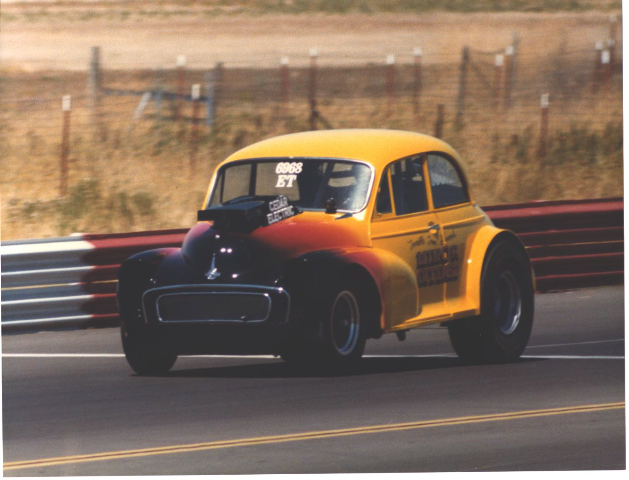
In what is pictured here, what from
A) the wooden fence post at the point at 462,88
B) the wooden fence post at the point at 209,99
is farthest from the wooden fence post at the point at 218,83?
the wooden fence post at the point at 462,88

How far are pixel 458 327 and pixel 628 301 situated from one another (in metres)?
1.30

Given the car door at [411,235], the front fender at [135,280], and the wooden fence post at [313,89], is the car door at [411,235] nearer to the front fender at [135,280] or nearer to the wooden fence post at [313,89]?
the front fender at [135,280]

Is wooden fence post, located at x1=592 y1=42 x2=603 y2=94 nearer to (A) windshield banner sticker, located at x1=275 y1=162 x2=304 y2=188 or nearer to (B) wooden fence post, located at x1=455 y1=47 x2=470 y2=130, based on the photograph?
(B) wooden fence post, located at x1=455 y1=47 x2=470 y2=130

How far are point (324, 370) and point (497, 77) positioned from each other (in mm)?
7314

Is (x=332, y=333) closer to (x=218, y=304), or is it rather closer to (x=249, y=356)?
(x=218, y=304)

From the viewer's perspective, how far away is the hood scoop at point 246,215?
8844mm

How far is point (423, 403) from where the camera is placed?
331 inches

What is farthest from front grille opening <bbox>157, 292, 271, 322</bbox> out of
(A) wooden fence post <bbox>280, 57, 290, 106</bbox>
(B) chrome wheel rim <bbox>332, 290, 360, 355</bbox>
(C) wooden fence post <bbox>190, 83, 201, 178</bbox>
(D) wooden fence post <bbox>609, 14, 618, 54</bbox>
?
(A) wooden fence post <bbox>280, 57, 290, 106</bbox>

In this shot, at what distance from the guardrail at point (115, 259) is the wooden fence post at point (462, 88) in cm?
190

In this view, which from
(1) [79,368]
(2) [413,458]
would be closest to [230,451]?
(2) [413,458]

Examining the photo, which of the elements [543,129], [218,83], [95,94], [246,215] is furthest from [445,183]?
[218,83]

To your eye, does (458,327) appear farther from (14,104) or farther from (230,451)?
(14,104)

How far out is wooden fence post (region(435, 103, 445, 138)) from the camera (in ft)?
48.0

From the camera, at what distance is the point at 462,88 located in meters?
15.7
